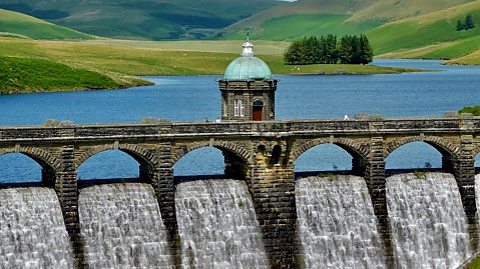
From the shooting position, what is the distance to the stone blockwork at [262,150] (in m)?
74.6

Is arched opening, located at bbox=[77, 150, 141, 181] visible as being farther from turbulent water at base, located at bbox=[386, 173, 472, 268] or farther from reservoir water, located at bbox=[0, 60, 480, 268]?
turbulent water at base, located at bbox=[386, 173, 472, 268]

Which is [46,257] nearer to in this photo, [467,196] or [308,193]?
[308,193]

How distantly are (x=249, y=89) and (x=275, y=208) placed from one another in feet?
33.5

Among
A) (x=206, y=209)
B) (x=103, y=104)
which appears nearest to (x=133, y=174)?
(x=206, y=209)

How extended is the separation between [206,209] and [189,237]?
9.17ft

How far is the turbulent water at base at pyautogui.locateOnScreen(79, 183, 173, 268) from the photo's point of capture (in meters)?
75.4

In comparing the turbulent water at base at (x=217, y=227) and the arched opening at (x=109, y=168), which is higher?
the arched opening at (x=109, y=168)

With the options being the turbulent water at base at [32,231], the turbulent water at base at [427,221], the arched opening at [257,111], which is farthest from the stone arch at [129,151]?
the turbulent water at base at [427,221]

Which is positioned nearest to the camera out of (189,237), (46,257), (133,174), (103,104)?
(46,257)

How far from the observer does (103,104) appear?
192 m

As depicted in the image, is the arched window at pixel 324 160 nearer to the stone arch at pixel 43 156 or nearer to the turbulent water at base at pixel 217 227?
the turbulent water at base at pixel 217 227

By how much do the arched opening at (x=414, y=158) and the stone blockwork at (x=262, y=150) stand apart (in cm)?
2294

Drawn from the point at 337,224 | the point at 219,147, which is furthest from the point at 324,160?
the point at 219,147

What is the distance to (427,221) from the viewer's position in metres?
85.1
